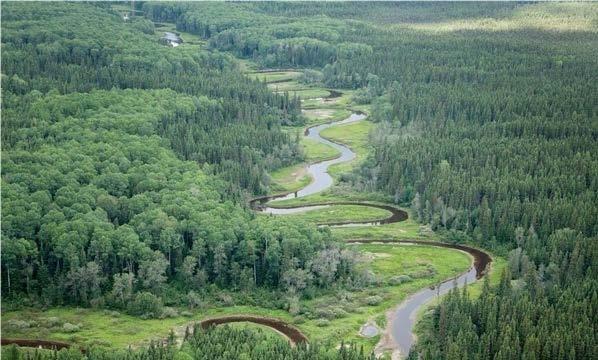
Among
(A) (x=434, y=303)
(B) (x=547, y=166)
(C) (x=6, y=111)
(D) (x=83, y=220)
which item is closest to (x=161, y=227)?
(D) (x=83, y=220)

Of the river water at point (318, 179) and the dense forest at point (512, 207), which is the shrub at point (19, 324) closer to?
the dense forest at point (512, 207)

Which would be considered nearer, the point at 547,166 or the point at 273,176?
the point at 547,166

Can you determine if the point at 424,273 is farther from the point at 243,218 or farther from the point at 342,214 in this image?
the point at 342,214

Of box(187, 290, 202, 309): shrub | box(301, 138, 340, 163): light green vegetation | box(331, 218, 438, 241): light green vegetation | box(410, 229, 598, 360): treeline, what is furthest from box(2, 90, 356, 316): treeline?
box(301, 138, 340, 163): light green vegetation

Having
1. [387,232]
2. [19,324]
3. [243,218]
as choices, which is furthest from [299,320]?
[387,232]

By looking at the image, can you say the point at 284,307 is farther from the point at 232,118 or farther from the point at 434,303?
Answer: the point at 232,118

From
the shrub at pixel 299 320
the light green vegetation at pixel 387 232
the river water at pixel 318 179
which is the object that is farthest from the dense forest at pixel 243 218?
the shrub at pixel 299 320

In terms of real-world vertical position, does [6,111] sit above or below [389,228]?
above
